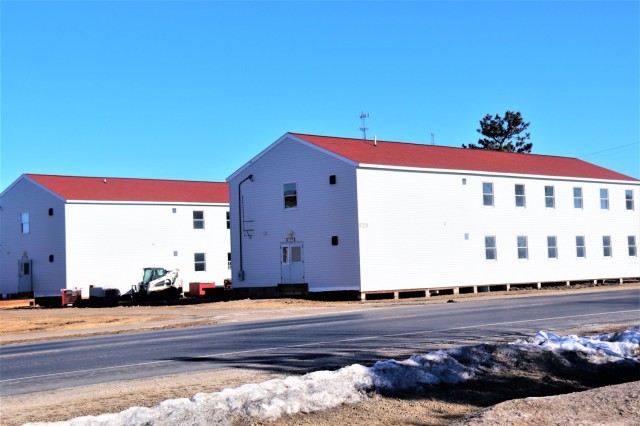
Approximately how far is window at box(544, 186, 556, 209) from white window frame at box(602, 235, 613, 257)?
17.0ft

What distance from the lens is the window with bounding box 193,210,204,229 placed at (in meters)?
52.7

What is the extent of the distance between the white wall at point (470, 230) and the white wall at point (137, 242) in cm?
1758

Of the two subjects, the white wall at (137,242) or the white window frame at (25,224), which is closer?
the white wall at (137,242)

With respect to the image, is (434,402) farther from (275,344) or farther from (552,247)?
(552,247)

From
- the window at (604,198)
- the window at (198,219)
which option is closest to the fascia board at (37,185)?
the window at (198,219)

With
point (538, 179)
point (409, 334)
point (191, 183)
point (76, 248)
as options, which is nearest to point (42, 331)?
point (409, 334)

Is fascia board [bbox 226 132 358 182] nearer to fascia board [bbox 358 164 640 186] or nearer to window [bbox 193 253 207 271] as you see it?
fascia board [bbox 358 164 640 186]

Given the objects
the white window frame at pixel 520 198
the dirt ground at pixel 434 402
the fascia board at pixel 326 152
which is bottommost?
the dirt ground at pixel 434 402

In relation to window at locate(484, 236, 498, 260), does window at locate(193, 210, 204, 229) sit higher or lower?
higher

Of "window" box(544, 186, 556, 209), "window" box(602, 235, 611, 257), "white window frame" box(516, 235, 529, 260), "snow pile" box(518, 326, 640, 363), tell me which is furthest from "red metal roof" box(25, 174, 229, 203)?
"snow pile" box(518, 326, 640, 363)

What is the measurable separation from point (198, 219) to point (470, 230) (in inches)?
748

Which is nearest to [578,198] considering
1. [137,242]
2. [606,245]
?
[606,245]

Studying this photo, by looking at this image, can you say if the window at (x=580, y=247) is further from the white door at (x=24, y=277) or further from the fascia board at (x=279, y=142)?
the white door at (x=24, y=277)

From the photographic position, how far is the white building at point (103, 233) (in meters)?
47.6
